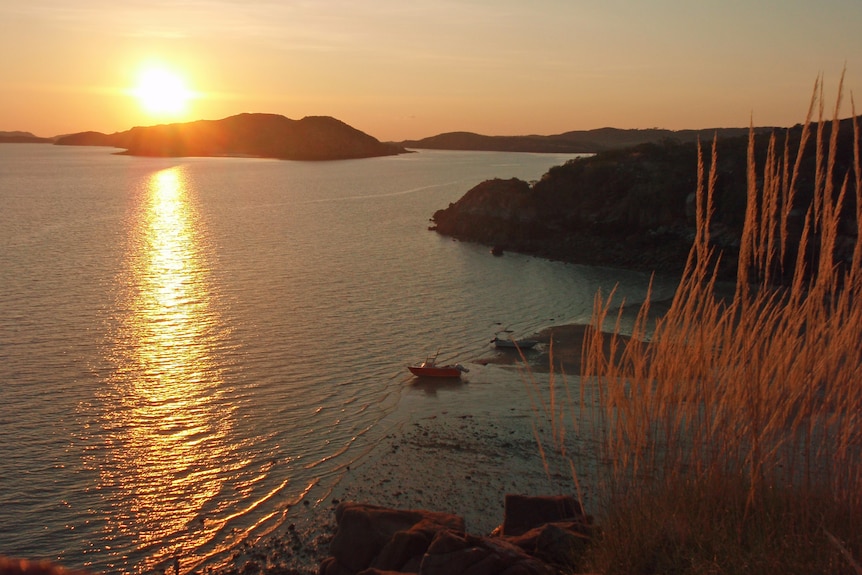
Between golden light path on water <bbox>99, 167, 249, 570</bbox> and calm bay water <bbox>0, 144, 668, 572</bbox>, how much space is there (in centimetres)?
5

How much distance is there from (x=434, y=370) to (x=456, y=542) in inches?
560

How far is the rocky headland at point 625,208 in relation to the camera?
4228 centimetres

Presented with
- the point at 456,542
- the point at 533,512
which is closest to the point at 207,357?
the point at 533,512

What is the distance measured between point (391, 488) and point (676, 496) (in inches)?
373

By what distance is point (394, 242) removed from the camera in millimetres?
51062

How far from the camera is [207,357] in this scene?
908 inches

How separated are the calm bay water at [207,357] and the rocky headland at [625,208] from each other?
3158 millimetres

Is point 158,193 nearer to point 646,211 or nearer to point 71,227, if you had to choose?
point 71,227

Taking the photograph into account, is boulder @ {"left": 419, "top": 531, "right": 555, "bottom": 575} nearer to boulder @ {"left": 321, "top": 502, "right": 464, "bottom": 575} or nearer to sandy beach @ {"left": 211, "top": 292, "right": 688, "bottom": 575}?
boulder @ {"left": 321, "top": 502, "right": 464, "bottom": 575}

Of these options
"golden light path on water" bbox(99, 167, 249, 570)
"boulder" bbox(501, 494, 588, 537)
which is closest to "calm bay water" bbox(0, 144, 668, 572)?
"golden light path on water" bbox(99, 167, 249, 570)

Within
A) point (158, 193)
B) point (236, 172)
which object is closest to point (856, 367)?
point (158, 193)

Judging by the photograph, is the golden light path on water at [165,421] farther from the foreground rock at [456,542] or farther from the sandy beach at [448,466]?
the foreground rock at [456,542]

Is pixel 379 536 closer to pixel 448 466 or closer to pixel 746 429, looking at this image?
pixel 746 429

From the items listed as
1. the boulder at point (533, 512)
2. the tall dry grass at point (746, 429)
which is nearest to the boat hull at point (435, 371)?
the boulder at point (533, 512)
